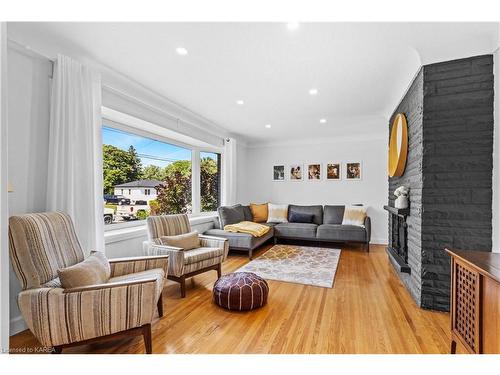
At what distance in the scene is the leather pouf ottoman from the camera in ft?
7.40

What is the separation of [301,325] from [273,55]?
241 cm

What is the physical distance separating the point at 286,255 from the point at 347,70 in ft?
9.73

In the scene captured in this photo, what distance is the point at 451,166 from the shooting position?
2221mm

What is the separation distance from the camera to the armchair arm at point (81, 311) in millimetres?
1410

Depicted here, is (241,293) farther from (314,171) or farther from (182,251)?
(314,171)

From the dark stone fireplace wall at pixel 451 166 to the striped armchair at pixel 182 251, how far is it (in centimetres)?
220

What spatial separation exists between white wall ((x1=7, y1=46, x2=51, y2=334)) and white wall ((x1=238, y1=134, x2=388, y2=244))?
4461mm

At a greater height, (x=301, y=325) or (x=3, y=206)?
(x=3, y=206)

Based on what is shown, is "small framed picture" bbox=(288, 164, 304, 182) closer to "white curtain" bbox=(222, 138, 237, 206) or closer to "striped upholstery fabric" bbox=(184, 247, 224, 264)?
"white curtain" bbox=(222, 138, 237, 206)

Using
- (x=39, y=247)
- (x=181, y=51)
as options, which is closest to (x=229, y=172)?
(x=181, y=51)

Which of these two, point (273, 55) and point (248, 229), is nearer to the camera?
point (273, 55)
